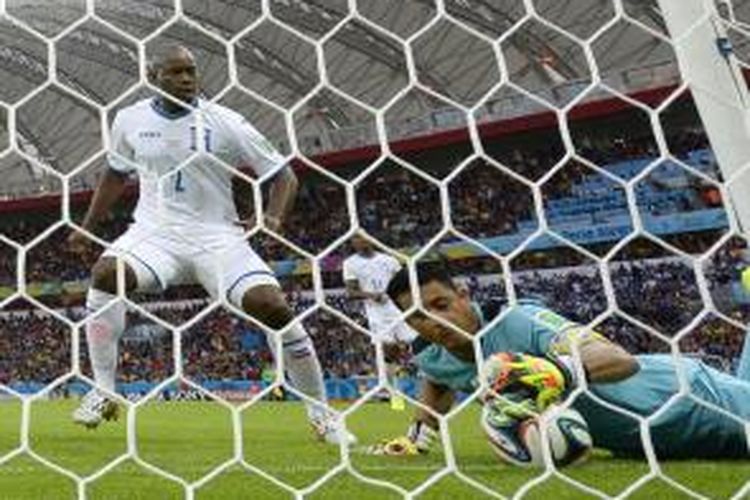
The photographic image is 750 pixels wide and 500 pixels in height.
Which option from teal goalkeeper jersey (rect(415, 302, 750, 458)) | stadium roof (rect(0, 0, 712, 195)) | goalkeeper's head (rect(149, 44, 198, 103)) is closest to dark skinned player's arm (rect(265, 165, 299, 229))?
goalkeeper's head (rect(149, 44, 198, 103))

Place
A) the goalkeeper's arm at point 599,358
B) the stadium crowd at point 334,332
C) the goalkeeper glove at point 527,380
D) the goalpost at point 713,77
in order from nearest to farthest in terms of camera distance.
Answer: the goalpost at point 713,77 < the goalkeeper glove at point 527,380 < the goalkeeper's arm at point 599,358 < the stadium crowd at point 334,332

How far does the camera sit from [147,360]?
15.9 meters

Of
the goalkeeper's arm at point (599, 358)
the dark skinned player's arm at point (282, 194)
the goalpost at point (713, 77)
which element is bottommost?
the dark skinned player's arm at point (282, 194)

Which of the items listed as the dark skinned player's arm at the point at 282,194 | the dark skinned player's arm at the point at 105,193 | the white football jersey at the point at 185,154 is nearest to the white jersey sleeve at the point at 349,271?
the white football jersey at the point at 185,154

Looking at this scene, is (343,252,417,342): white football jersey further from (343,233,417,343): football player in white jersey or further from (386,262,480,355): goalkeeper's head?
(386,262,480,355): goalkeeper's head

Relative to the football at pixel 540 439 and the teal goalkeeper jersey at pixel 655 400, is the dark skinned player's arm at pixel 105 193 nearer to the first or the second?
the teal goalkeeper jersey at pixel 655 400

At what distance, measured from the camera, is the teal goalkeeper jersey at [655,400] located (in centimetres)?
265

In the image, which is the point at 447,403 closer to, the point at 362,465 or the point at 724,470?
the point at 362,465

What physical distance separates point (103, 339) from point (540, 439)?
6.27 feet

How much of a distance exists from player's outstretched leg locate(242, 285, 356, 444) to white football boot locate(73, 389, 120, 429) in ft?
1.95

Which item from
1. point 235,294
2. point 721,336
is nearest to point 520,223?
point 721,336

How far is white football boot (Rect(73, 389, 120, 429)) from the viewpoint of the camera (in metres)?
3.71

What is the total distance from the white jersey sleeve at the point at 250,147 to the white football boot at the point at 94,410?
0.96 metres

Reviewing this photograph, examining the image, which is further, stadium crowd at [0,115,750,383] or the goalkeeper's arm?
stadium crowd at [0,115,750,383]
